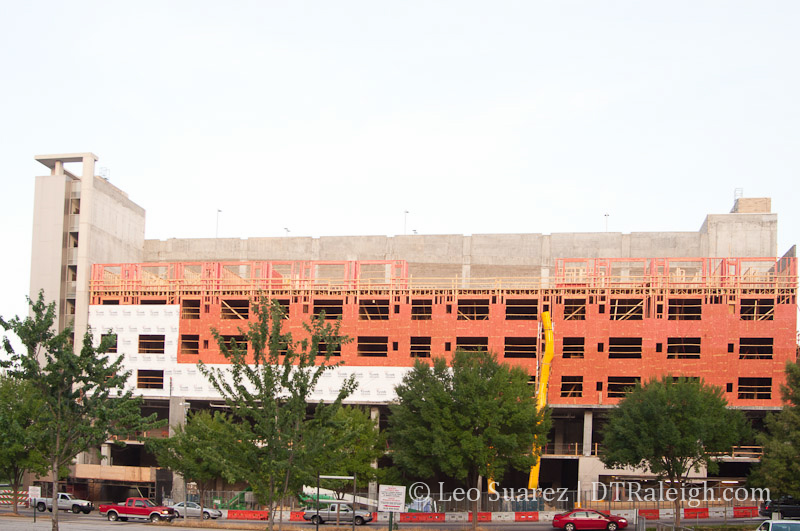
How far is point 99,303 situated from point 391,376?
98.0 ft

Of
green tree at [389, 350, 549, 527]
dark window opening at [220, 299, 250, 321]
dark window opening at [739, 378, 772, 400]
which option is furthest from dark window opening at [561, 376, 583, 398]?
dark window opening at [220, 299, 250, 321]

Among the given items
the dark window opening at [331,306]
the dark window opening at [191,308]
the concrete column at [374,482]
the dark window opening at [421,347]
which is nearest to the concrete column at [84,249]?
the dark window opening at [191,308]

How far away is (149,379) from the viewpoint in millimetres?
86500

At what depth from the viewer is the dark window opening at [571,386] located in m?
80.7

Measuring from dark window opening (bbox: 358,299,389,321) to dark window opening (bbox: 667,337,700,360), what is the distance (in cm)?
2591

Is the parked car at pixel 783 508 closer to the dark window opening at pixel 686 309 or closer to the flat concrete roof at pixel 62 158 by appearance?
the dark window opening at pixel 686 309

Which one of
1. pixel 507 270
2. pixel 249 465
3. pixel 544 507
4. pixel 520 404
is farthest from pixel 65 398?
pixel 507 270

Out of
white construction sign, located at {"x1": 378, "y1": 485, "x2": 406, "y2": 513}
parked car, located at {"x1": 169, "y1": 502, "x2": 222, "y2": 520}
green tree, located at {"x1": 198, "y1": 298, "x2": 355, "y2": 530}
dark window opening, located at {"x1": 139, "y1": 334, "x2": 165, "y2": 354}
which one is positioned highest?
dark window opening, located at {"x1": 139, "y1": 334, "x2": 165, "y2": 354}

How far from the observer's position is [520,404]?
6122 cm

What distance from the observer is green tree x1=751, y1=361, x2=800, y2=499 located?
54.9 meters

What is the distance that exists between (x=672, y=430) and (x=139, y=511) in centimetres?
3591

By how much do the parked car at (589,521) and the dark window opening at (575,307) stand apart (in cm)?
2894

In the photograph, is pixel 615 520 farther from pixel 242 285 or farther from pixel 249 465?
pixel 242 285

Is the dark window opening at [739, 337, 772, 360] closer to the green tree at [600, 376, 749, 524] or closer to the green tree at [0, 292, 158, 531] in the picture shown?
the green tree at [600, 376, 749, 524]
